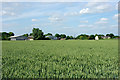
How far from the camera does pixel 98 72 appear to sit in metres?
5.16

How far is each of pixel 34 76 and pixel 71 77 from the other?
1.36 m

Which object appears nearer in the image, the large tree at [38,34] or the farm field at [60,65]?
the farm field at [60,65]

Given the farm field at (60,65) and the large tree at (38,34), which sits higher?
the large tree at (38,34)

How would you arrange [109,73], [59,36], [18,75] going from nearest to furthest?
[18,75]
[109,73]
[59,36]

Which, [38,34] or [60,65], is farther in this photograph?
[38,34]

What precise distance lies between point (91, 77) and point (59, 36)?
5063 inches

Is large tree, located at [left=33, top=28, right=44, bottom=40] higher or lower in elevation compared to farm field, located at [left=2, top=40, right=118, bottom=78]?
higher

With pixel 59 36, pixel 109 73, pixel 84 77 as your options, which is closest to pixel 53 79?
pixel 84 77

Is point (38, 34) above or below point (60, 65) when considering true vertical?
above

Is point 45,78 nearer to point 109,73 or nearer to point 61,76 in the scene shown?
point 61,76

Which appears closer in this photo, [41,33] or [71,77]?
[71,77]

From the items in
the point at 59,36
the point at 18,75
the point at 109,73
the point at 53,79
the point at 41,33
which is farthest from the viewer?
the point at 59,36

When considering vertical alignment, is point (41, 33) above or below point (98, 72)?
above

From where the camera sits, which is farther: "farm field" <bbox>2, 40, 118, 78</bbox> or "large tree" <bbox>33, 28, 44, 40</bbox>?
"large tree" <bbox>33, 28, 44, 40</bbox>
